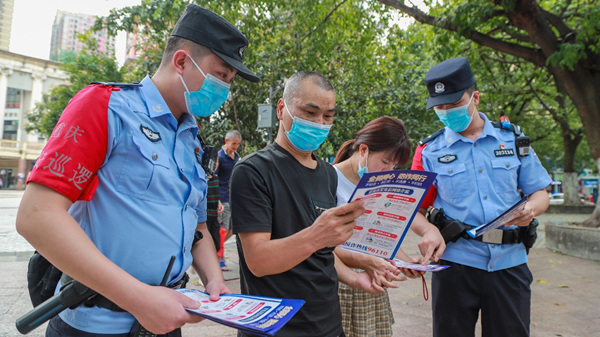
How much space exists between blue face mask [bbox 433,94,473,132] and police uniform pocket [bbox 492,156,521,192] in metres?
0.27

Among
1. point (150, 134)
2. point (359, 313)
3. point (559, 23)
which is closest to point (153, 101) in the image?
point (150, 134)

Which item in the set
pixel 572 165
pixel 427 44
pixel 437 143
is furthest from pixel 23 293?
pixel 572 165

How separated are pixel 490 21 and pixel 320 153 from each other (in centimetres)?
594

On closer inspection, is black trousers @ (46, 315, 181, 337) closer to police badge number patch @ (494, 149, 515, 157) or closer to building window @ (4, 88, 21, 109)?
police badge number patch @ (494, 149, 515, 157)

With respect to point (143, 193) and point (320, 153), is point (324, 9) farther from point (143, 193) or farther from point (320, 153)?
point (143, 193)

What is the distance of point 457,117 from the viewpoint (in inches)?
90.7

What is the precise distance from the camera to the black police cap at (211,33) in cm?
143

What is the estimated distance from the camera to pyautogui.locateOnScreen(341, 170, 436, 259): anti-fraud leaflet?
4.24ft

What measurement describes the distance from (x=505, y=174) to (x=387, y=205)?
119 centimetres

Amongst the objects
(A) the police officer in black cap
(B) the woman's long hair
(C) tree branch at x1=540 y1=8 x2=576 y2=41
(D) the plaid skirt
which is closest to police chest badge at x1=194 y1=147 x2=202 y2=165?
(A) the police officer in black cap

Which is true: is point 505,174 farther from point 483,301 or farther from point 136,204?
point 136,204

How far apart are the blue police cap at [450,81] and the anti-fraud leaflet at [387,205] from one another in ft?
3.63

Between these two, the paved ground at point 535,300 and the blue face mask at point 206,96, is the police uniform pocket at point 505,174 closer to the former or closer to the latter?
the blue face mask at point 206,96

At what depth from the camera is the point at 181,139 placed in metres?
1.42
